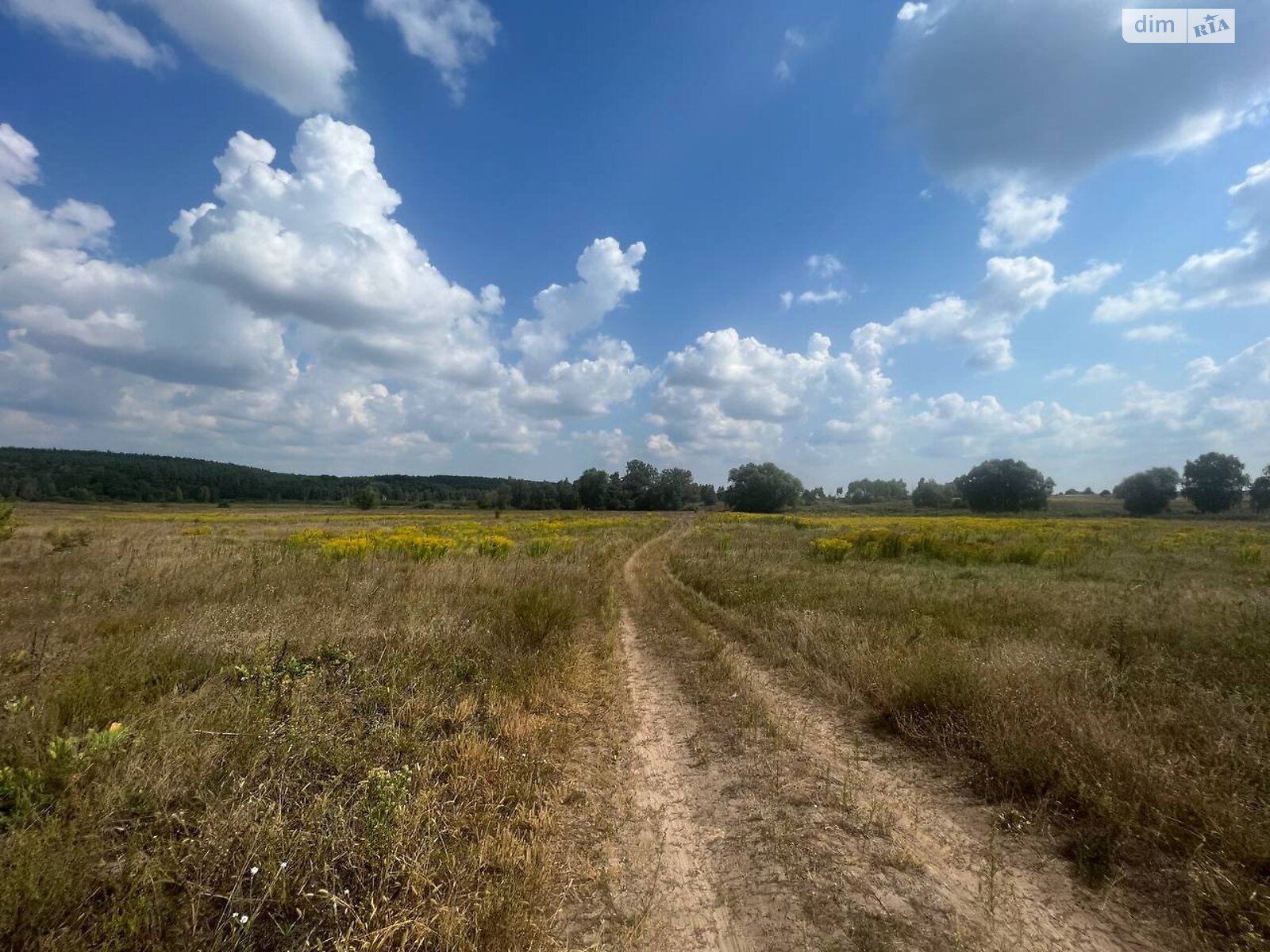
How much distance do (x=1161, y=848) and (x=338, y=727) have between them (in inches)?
251

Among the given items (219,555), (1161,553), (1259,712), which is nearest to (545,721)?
(1259,712)

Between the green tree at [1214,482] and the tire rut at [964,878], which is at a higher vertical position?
the green tree at [1214,482]

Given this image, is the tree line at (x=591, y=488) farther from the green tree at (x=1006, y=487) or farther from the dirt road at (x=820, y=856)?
the dirt road at (x=820, y=856)

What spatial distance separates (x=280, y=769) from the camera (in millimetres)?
3781

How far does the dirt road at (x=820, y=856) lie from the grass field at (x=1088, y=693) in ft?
1.34

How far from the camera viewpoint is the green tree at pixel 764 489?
3514 inches

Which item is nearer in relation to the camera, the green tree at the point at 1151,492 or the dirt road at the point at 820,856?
the dirt road at the point at 820,856

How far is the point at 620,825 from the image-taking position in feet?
13.3

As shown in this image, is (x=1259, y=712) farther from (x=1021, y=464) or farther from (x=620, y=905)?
(x=1021, y=464)

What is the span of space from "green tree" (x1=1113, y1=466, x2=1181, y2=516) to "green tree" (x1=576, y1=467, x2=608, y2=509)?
274 feet

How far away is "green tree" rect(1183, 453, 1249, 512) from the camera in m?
77.6

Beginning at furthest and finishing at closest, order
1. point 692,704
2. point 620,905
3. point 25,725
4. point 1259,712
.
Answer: point 692,704
point 1259,712
point 25,725
point 620,905

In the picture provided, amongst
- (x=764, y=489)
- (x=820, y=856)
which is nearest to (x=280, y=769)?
(x=820, y=856)

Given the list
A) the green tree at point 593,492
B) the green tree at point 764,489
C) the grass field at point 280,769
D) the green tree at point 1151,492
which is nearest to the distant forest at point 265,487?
the green tree at point 593,492
